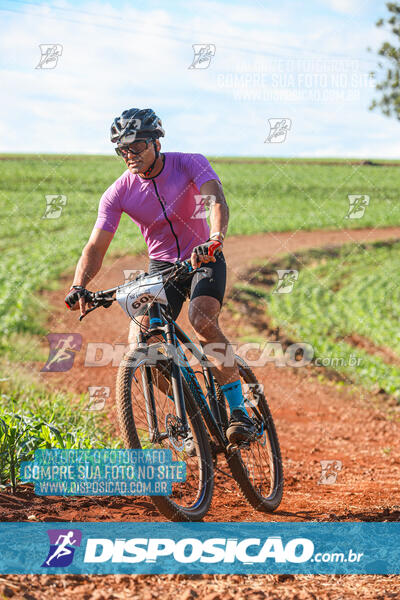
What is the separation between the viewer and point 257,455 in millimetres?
4707

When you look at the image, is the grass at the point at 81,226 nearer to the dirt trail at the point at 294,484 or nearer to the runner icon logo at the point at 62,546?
the dirt trail at the point at 294,484

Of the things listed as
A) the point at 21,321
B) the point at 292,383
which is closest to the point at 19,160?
the point at 21,321

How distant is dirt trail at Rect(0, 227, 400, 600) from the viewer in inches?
116

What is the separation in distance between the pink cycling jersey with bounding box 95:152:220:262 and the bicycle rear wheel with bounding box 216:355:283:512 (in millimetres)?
961

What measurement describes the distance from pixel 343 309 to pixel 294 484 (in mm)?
10270

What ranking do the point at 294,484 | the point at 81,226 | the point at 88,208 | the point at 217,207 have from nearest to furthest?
the point at 217,207, the point at 294,484, the point at 81,226, the point at 88,208

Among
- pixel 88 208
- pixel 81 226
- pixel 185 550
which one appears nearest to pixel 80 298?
pixel 185 550

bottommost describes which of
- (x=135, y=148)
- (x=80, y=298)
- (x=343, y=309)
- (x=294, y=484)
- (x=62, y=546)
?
(x=62, y=546)

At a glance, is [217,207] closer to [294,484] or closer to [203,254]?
[203,254]

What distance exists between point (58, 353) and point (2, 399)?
9.26 ft

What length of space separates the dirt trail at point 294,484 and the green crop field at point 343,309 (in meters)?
1.20

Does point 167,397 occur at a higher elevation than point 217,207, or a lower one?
lower

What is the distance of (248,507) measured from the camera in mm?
4355

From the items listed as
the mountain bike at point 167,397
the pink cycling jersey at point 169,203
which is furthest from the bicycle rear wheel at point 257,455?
the pink cycling jersey at point 169,203
